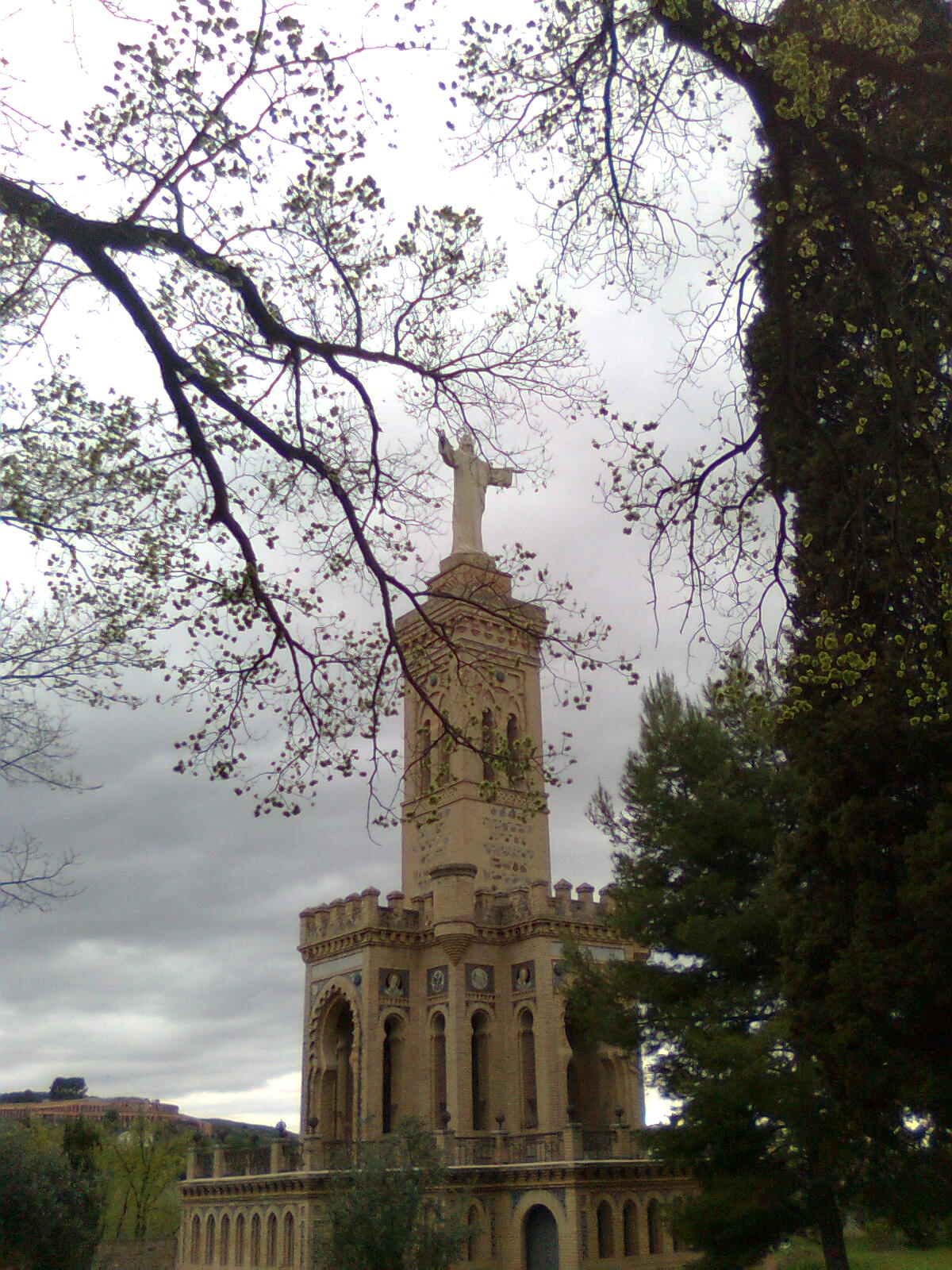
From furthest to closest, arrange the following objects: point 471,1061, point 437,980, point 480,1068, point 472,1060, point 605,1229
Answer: point 437,980, point 480,1068, point 472,1060, point 471,1061, point 605,1229

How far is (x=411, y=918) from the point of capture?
29.4 metres

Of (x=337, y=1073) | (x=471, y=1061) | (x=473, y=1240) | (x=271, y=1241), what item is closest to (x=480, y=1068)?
(x=471, y=1061)

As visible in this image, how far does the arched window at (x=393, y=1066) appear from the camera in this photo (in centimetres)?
2812

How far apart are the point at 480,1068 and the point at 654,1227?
539 cm

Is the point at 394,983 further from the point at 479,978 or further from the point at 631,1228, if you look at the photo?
the point at 631,1228

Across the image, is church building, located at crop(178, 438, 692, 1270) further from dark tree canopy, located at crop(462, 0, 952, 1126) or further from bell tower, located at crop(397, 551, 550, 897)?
dark tree canopy, located at crop(462, 0, 952, 1126)

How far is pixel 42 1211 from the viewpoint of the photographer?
22391 millimetres

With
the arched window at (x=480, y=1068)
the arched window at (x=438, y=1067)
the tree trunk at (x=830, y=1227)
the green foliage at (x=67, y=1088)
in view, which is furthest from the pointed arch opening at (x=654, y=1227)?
the green foliage at (x=67, y=1088)

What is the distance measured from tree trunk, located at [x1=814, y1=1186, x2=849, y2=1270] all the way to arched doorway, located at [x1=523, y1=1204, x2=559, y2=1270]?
8703 millimetres

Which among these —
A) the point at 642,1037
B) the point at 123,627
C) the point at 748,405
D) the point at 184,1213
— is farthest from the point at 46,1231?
the point at 748,405

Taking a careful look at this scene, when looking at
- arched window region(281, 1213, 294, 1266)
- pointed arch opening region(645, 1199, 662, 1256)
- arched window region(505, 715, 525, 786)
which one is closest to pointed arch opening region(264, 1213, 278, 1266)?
arched window region(281, 1213, 294, 1266)

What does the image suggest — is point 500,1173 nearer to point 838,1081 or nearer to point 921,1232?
point 921,1232

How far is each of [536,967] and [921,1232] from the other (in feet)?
39.9

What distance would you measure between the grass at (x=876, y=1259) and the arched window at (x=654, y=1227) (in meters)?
3.09
